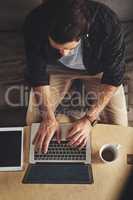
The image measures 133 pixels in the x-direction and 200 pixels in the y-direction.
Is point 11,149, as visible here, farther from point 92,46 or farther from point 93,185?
point 92,46

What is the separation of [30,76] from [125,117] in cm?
43

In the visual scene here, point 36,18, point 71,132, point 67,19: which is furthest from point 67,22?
point 71,132

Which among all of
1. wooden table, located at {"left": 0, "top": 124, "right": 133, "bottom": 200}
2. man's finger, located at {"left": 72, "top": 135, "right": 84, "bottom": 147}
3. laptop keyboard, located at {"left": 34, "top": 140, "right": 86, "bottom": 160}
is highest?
man's finger, located at {"left": 72, "top": 135, "right": 84, "bottom": 147}

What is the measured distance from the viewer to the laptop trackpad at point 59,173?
57.4 inches

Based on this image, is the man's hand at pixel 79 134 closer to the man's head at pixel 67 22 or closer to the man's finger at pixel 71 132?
the man's finger at pixel 71 132

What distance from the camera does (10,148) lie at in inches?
60.7

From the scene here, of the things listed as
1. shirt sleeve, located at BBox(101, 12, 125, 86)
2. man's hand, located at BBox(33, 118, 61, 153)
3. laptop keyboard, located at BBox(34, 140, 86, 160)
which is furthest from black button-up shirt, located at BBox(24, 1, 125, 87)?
laptop keyboard, located at BBox(34, 140, 86, 160)

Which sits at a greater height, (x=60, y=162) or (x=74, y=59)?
(x=74, y=59)

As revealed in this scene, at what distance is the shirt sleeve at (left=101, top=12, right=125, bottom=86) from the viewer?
4.89 ft

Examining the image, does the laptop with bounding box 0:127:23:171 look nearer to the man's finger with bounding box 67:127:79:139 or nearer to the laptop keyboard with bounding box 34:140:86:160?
the laptop keyboard with bounding box 34:140:86:160

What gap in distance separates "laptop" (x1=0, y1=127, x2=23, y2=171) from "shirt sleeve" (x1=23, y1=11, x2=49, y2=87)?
0.21 meters

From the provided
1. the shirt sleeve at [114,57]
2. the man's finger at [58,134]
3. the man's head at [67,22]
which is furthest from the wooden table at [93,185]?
the man's head at [67,22]

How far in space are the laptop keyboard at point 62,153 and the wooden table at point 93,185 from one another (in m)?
0.05

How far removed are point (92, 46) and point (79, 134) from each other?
0.36m
